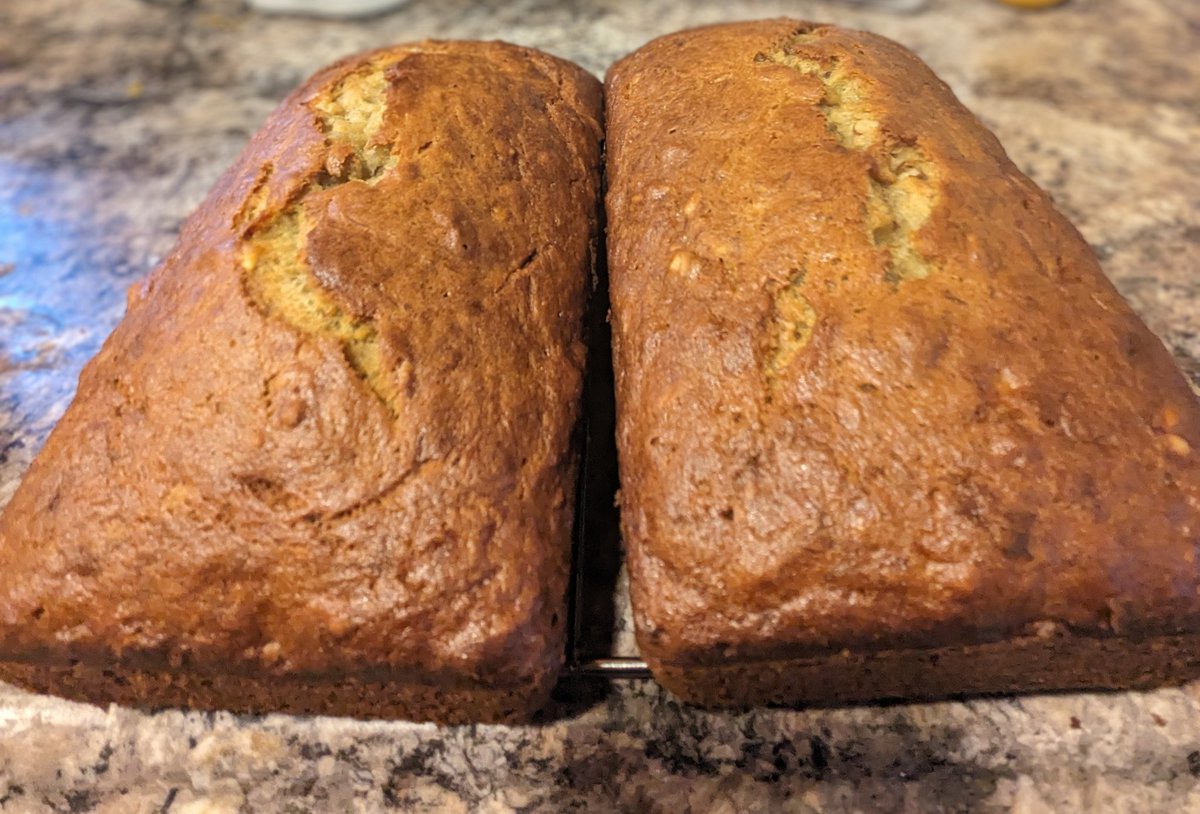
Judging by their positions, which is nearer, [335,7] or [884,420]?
[884,420]

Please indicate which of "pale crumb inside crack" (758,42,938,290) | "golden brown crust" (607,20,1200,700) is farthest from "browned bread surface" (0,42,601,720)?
"pale crumb inside crack" (758,42,938,290)

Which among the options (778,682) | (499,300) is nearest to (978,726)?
(778,682)

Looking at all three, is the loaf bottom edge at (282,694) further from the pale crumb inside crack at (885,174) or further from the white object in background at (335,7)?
the white object in background at (335,7)

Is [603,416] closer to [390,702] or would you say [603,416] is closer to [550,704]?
[550,704]

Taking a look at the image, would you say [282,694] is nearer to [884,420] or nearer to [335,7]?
[884,420]

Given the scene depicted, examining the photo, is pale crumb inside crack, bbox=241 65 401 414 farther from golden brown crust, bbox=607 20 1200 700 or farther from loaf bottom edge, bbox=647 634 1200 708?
loaf bottom edge, bbox=647 634 1200 708

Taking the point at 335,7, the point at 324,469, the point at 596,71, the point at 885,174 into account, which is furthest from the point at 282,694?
the point at 335,7
